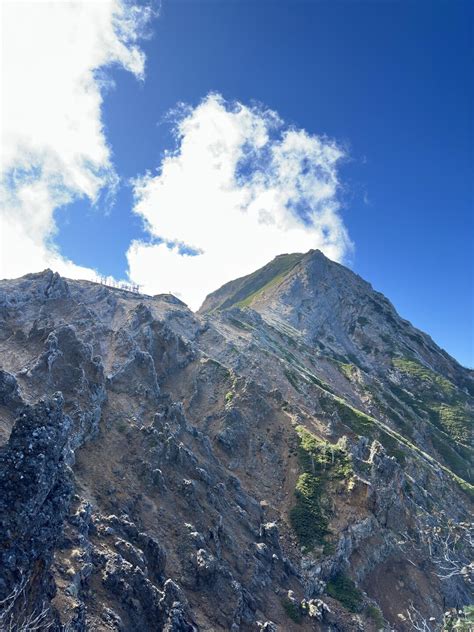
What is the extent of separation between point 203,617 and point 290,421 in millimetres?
34780

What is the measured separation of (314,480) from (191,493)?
2035 cm

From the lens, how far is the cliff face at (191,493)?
1775 centimetres

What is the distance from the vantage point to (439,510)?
200 feet

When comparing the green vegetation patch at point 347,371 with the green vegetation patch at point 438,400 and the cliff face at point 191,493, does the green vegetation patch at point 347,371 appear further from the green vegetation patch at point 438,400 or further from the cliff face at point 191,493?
the cliff face at point 191,493

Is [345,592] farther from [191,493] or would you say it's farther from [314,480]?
[191,493]

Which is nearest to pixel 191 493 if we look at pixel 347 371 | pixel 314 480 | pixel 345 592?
pixel 345 592

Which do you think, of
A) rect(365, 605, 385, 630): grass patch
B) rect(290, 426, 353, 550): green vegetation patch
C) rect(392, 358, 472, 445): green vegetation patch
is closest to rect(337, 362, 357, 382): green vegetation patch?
rect(392, 358, 472, 445): green vegetation patch

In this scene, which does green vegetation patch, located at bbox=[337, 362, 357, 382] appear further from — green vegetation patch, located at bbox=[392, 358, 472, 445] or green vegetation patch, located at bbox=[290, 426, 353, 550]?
green vegetation patch, located at bbox=[290, 426, 353, 550]

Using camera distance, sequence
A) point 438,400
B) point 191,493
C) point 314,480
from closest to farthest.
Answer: point 191,493
point 314,480
point 438,400

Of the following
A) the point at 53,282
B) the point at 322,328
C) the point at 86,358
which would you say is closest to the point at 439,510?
the point at 86,358

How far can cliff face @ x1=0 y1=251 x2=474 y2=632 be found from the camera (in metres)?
17.8

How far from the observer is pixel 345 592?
38156mm

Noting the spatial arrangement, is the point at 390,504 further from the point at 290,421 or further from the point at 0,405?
the point at 0,405

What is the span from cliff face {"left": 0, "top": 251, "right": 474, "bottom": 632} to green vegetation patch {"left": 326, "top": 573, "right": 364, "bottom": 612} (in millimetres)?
131
